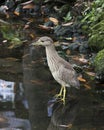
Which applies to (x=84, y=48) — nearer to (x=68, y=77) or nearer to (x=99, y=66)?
(x=99, y=66)

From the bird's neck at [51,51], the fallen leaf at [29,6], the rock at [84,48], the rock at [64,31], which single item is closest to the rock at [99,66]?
the bird's neck at [51,51]

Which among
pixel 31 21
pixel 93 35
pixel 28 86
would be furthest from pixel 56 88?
pixel 31 21

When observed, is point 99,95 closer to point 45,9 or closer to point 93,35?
point 93,35

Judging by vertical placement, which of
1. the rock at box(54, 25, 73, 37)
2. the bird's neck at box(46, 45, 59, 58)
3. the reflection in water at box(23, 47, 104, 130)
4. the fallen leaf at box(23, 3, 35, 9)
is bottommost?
the reflection in water at box(23, 47, 104, 130)

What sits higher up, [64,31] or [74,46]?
[64,31]

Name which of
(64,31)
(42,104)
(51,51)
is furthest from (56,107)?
(64,31)

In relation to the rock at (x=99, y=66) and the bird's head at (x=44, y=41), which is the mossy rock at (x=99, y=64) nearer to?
the rock at (x=99, y=66)

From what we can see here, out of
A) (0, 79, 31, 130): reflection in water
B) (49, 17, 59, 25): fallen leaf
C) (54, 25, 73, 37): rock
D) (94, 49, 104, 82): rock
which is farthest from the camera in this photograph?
(49, 17, 59, 25): fallen leaf

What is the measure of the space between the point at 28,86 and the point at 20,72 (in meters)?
0.87

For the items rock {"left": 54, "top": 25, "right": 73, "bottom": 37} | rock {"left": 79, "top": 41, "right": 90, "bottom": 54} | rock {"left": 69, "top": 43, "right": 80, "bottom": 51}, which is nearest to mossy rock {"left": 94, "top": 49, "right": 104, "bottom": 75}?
rock {"left": 79, "top": 41, "right": 90, "bottom": 54}

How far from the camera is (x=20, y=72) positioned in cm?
1030

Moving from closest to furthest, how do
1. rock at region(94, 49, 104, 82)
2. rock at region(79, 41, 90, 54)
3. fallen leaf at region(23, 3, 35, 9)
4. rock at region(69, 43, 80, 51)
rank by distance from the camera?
rock at region(94, 49, 104, 82) → rock at region(79, 41, 90, 54) → rock at region(69, 43, 80, 51) → fallen leaf at region(23, 3, 35, 9)

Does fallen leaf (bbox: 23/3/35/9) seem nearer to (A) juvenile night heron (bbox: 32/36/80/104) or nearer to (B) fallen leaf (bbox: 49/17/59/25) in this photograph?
(B) fallen leaf (bbox: 49/17/59/25)

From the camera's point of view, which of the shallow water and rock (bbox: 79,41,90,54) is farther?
rock (bbox: 79,41,90,54)
